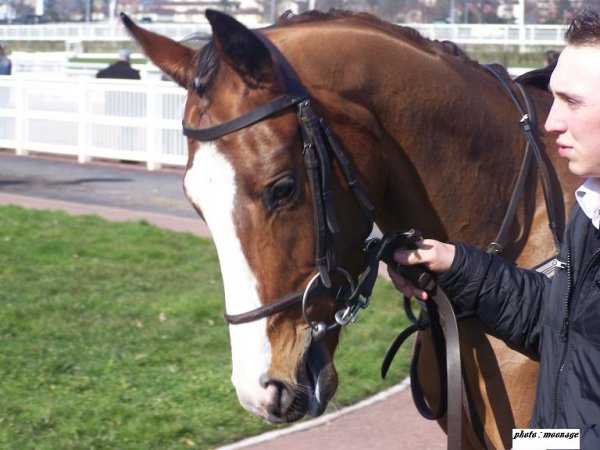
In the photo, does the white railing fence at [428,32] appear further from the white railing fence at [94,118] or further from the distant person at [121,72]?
the distant person at [121,72]

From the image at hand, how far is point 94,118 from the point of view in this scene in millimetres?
18547

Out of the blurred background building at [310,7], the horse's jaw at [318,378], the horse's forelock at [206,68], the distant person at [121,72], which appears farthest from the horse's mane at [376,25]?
the distant person at [121,72]

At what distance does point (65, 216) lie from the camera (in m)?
11.8

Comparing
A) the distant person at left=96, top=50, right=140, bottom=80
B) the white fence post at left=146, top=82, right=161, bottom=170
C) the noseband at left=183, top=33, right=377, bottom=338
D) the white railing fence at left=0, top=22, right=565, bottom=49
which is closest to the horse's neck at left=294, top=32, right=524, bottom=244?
the noseband at left=183, top=33, right=377, bottom=338

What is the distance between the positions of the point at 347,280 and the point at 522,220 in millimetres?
583

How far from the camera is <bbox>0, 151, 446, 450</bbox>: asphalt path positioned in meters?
5.49

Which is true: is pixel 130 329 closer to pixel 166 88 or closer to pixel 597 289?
pixel 597 289

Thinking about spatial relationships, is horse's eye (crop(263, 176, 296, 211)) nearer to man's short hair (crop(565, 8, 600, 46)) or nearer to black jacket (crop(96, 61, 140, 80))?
man's short hair (crop(565, 8, 600, 46))

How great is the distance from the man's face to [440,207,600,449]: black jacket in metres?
0.19

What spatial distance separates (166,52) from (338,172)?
2.10 ft

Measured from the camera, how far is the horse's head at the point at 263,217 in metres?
2.60

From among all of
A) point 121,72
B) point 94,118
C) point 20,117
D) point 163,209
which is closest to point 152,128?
point 94,118

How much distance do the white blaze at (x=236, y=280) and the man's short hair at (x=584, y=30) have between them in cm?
86

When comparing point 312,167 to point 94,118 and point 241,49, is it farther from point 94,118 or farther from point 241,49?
point 94,118
